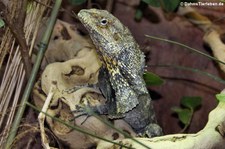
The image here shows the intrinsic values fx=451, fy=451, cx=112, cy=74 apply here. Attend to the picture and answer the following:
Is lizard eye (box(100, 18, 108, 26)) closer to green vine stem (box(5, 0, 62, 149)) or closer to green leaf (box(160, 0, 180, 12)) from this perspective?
green vine stem (box(5, 0, 62, 149))

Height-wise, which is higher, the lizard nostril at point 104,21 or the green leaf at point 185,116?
the lizard nostril at point 104,21

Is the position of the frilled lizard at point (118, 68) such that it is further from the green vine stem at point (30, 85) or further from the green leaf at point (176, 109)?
the green leaf at point (176, 109)

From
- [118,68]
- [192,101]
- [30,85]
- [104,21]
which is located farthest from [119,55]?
[192,101]

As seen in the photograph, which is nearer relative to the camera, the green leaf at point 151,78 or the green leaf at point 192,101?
the green leaf at point 151,78

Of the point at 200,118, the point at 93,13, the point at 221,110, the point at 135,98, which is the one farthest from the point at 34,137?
the point at 200,118

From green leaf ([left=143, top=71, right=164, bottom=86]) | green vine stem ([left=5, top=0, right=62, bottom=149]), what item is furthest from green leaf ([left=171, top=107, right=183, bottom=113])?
green vine stem ([left=5, top=0, right=62, bottom=149])

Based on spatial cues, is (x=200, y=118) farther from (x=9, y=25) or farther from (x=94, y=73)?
(x=9, y=25)

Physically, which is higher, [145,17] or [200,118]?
[145,17]

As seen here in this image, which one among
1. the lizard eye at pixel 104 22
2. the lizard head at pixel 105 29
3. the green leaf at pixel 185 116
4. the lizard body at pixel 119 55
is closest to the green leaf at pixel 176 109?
the green leaf at pixel 185 116
